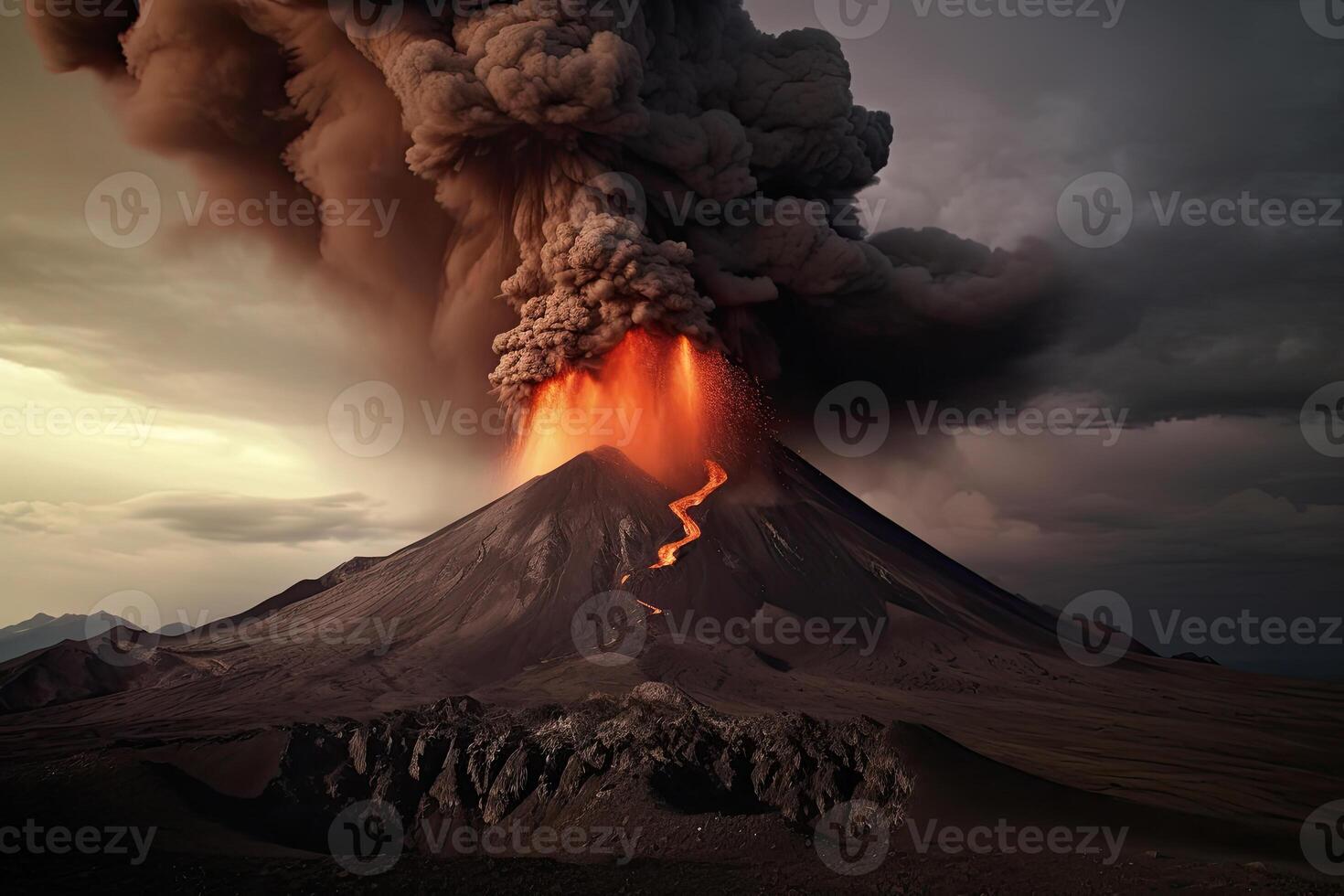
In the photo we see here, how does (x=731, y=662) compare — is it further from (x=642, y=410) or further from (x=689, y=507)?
(x=642, y=410)

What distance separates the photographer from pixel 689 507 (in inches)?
2270

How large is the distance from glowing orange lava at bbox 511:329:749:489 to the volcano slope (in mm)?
2600

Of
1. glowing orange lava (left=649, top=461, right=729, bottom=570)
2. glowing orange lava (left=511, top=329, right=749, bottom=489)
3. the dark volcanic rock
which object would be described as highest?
glowing orange lava (left=511, top=329, right=749, bottom=489)

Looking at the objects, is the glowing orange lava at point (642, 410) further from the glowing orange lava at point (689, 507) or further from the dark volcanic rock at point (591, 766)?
the dark volcanic rock at point (591, 766)

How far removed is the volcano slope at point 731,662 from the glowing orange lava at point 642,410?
260 centimetres

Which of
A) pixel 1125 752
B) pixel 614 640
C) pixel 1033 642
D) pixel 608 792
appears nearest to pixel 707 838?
pixel 608 792

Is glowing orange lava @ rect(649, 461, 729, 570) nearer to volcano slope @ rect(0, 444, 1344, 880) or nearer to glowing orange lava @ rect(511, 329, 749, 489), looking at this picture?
volcano slope @ rect(0, 444, 1344, 880)

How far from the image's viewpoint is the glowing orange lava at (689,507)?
53.0 m

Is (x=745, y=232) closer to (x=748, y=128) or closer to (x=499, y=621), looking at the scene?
(x=748, y=128)

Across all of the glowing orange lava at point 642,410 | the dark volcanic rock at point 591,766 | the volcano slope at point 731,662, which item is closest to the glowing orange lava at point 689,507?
the volcano slope at point 731,662

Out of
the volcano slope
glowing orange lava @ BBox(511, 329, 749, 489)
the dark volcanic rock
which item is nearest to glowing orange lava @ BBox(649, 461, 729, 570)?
the volcano slope

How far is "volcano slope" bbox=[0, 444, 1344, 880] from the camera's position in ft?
104

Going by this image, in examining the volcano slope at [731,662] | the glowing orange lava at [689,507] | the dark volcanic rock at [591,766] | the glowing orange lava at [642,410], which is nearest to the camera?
the dark volcanic rock at [591,766]

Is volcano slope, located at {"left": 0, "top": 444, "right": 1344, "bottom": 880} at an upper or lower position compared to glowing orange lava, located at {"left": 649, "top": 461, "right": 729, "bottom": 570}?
lower
